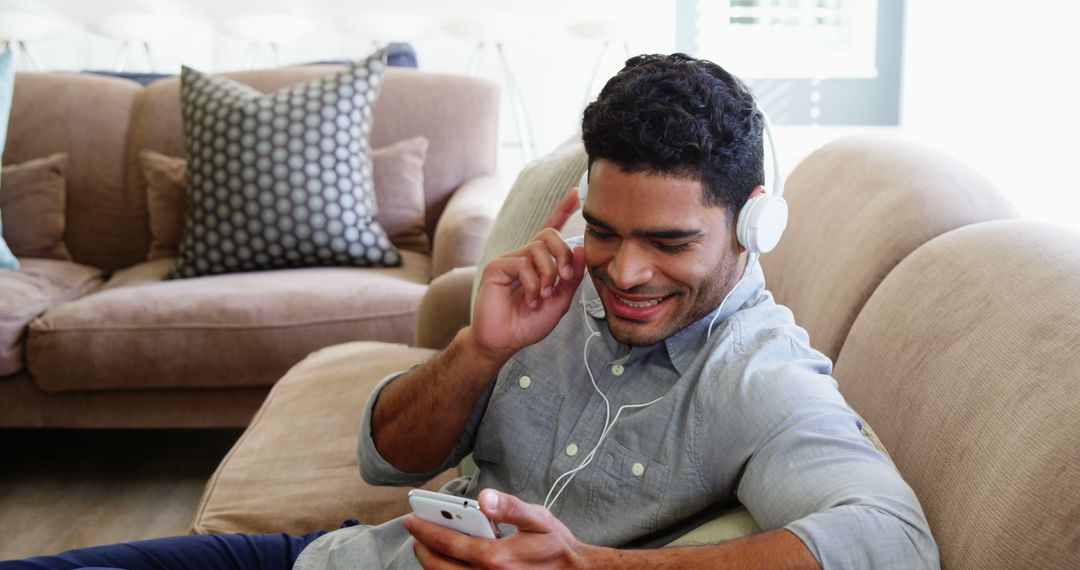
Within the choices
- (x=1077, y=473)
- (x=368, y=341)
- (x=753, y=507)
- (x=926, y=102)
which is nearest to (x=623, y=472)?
(x=753, y=507)

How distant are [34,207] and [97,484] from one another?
0.83m

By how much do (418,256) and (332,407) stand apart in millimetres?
1116

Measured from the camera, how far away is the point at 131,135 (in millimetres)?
3143

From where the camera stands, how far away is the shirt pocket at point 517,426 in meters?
1.15

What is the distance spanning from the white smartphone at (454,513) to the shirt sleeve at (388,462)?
30 centimetres

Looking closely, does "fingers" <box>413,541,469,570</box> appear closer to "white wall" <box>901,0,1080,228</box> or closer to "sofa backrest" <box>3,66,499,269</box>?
"sofa backrest" <box>3,66,499,269</box>

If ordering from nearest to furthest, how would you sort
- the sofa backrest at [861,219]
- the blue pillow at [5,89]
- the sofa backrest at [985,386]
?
the sofa backrest at [985,386] < the sofa backrest at [861,219] < the blue pillow at [5,89]

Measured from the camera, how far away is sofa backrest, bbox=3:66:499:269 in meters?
3.07

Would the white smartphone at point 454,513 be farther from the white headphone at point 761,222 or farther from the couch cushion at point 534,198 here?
the couch cushion at point 534,198

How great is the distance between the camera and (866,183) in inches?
59.7

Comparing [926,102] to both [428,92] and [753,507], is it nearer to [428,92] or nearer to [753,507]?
[428,92]

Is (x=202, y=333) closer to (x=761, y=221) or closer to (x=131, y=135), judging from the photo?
(x=131, y=135)

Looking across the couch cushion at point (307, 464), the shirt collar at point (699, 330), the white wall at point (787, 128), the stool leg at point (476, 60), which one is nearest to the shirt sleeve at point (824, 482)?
the shirt collar at point (699, 330)

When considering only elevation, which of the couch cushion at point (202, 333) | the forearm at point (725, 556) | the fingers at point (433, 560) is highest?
the forearm at point (725, 556)
